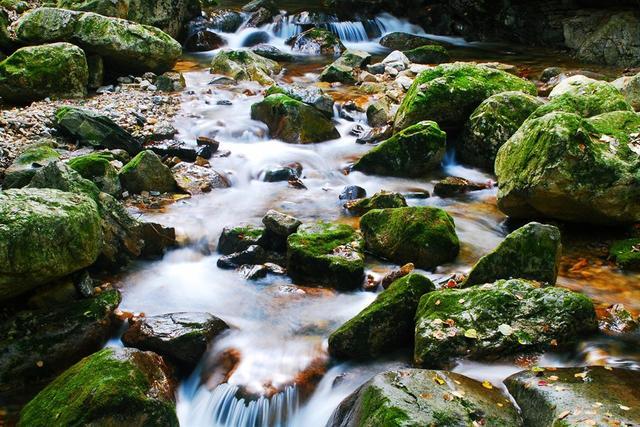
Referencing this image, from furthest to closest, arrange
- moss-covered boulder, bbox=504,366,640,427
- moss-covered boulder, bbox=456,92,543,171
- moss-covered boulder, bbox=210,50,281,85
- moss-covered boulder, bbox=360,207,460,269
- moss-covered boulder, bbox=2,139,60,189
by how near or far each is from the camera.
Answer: moss-covered boulder, bbox=210,50,281,85 < moss-covered boulder, bbox=456,92,543,171 < moss-covered boulder, bbox=2,139,60,189 < moss-covered boulder, bbox=360,207,460,269 < moss-covered boulder, bbox=504,366,640,427

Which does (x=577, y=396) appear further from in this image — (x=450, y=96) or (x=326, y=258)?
(x=450, y=96)

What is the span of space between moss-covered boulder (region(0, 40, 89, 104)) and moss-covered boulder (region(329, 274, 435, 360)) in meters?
9.16

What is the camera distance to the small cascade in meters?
4.80

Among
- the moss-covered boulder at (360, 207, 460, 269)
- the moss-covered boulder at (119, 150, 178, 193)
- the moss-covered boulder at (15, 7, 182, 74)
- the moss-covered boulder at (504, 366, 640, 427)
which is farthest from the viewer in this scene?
the moss-covered boulder at (15, 7, 182, 74)

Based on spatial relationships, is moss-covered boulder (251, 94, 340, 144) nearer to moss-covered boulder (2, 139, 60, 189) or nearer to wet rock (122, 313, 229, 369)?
moss-covered boulder (2, 139, 60, 189)

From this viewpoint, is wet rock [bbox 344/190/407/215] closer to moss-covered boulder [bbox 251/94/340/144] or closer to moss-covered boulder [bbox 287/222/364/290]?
moss-covered boulder [bbox 287/222/364/290]

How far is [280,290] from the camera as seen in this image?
646cm

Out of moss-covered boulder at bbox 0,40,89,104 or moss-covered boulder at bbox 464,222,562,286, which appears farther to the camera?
moss-covered boulder at bbox 0,40,89,104

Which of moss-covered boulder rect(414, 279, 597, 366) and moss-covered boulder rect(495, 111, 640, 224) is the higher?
moss-covered boulder rect(495, 111, 640, 224)

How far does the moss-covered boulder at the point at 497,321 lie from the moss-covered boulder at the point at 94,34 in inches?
427

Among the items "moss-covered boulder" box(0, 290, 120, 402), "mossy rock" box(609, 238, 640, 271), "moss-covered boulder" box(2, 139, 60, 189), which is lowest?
"moss-covered boulder" box(0, 290, 120, 402)

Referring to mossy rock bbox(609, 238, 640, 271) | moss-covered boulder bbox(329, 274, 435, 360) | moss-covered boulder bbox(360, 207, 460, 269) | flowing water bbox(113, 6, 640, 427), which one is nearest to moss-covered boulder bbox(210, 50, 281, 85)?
flowing water bbox(113, 6, 640, 427)

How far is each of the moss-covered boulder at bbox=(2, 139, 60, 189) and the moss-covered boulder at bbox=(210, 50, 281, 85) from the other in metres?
6.92

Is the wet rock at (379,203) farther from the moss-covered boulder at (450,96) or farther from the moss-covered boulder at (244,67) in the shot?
the moss-covered boulder at (244,67)
